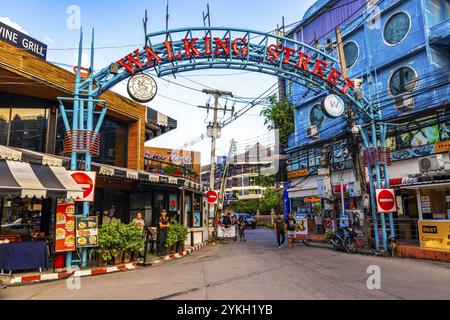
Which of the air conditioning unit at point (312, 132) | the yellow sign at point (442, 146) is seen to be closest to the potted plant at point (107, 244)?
the yellow sign at point (442, 146)

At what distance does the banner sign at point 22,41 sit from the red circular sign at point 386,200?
575 inches

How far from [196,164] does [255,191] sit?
127 feet

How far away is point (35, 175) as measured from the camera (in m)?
9.05

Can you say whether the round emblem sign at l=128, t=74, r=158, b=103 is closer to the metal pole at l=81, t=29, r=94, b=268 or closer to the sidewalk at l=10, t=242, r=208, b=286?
the metal pole at l=81, t=29, r=94, b=268

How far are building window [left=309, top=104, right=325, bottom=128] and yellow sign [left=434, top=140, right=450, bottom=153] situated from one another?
1118 centimetres

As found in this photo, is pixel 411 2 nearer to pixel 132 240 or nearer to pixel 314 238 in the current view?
pixel 314 238

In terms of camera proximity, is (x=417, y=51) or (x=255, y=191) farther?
(x=255, y=191)

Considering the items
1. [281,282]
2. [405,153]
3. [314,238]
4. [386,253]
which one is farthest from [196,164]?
[281,282]

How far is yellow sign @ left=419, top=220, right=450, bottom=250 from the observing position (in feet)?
38.0

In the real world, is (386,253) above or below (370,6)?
below

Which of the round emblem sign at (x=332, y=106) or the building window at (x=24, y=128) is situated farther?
the round emblem sign at (x=332, y=106)

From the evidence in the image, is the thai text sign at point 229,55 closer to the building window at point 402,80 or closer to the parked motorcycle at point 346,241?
the parked motorcycle at point 346,241

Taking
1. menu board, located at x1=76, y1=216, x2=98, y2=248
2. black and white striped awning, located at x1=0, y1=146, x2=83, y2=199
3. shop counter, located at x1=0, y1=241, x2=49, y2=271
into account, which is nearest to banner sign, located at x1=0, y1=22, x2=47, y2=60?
black and white striped awning, located at x1=0, y1=146, x2=83, y2=199

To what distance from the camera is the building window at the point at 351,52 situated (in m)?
23.8
